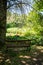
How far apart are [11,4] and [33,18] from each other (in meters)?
9.96

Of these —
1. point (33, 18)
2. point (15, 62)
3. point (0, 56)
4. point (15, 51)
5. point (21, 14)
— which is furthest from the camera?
point (33, 18)

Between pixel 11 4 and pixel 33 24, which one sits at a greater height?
pixel 11 4

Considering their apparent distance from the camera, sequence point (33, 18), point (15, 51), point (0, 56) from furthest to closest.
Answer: point (33, 18)
point (15, 51)
point (0, 56)

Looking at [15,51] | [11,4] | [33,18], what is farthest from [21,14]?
[33,18]

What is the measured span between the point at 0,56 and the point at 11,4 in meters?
2.93

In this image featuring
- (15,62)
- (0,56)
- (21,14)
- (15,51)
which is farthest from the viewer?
(15,51)

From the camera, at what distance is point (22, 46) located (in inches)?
445

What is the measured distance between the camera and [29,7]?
1012 centimetres

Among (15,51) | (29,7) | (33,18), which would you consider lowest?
(15,51)

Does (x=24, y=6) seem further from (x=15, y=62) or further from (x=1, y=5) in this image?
(x=15, y=62)

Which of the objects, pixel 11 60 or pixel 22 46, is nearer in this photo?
pixel 11 60

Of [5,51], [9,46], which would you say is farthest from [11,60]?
[9,46]

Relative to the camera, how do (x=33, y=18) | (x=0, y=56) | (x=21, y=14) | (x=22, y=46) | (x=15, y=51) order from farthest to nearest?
1. (x=33, y=18)
2. (x=22, y=46)
3. (x=15, y=51)
4. (x=21, y=14)
5. (x=0, y=56)

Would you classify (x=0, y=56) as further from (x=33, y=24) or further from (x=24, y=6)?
(x=33, y=24)
